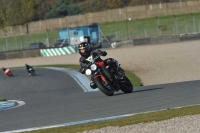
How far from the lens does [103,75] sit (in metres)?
14.5

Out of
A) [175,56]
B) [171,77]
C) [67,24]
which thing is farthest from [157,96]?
[67,24]

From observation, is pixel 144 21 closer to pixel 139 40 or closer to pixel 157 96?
pixel 139 40

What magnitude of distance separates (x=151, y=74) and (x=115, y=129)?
1687 centimetres

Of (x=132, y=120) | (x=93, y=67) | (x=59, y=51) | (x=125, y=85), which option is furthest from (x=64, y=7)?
(x=132, y=120)

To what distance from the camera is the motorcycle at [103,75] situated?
14406 mm

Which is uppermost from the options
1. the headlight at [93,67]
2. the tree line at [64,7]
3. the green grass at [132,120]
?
the tree line at [64,7]

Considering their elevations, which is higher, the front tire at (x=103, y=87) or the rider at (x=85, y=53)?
the rider at (x=85, y=53)

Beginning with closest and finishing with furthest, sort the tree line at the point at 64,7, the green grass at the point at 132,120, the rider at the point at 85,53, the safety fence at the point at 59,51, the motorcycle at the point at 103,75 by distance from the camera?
the green grass at the point at 132,120, the motorcycle at the point at 103,75, the rider at the point at 85,53, the safety fence at the point at 59,51, the tree line at the point at 64,7

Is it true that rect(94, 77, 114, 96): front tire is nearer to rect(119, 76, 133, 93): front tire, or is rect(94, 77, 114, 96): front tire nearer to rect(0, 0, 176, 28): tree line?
rect(119, 76, 133, 93): front tire

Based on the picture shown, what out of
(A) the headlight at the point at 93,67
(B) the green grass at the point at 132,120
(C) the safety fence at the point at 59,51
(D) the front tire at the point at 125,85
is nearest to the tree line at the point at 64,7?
(C) the safety fence at the point at 59,51

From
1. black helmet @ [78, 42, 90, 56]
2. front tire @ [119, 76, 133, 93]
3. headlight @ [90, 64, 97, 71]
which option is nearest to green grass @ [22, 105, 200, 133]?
headlight @ [90, 64, 97, 71]

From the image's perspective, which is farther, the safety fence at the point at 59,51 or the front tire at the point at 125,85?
the safety fence at the point at 59,51

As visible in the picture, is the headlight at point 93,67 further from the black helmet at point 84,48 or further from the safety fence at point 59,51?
the safety fence at point 59,51

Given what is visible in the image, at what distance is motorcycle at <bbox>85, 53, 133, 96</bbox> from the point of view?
14.4m
